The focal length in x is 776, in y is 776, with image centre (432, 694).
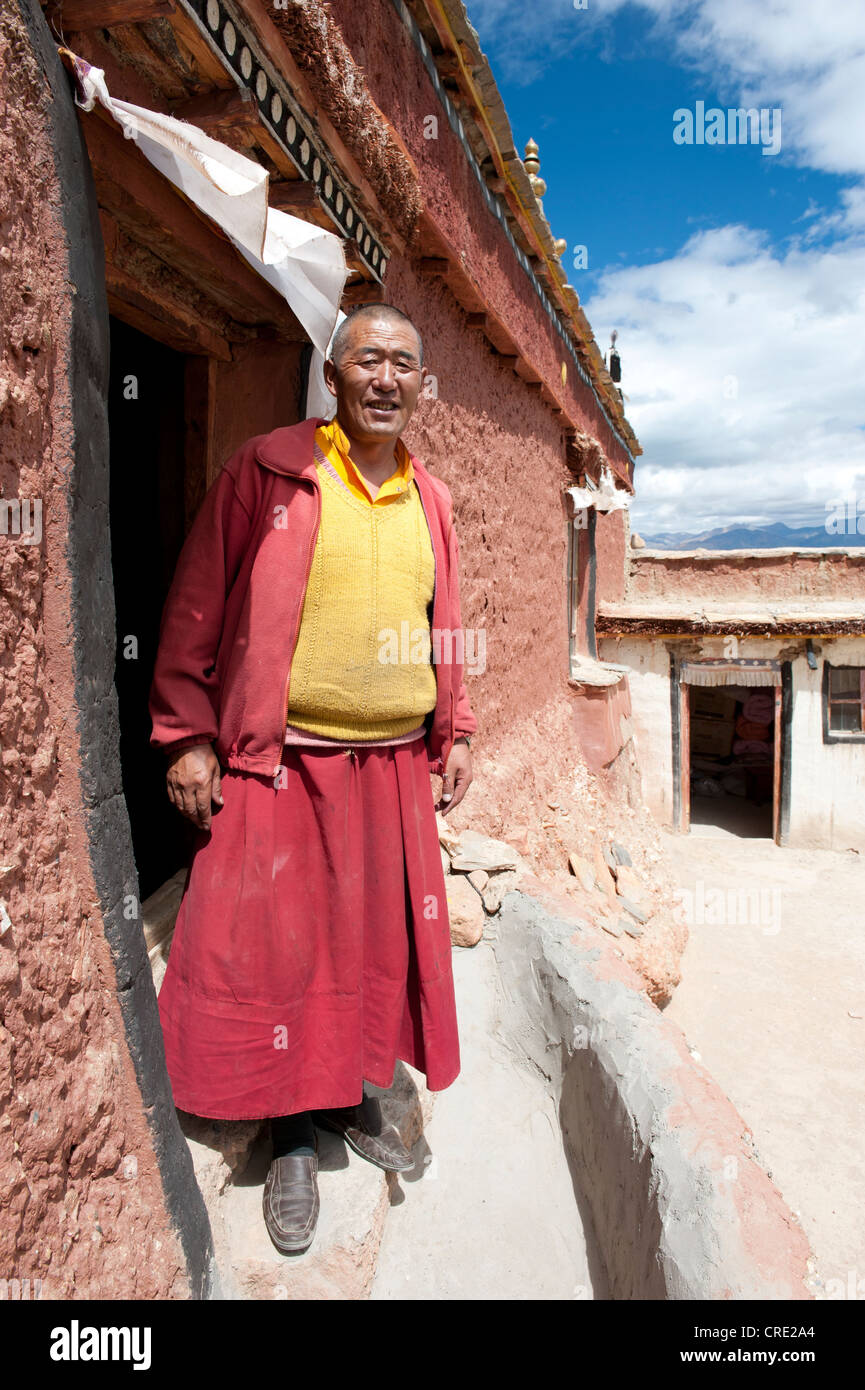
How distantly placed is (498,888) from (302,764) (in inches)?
74.9

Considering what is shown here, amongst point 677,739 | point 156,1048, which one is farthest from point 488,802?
point 677,739

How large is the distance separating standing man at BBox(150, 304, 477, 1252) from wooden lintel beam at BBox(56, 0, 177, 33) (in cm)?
68

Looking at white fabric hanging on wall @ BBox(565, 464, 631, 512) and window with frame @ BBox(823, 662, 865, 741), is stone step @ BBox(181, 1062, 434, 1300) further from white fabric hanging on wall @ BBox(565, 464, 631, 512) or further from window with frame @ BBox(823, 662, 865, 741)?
window with frame @ BBox(823, 662, 865, 741)

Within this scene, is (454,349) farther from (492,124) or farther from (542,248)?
(542,248)

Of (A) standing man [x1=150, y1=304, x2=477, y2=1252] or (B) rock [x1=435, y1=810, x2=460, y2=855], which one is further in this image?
(B) rock [x1=435, y1=810, x2=460, y2=855]

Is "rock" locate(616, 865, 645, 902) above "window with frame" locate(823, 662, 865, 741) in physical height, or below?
below

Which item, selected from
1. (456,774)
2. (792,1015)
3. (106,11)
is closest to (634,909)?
(792,1015)

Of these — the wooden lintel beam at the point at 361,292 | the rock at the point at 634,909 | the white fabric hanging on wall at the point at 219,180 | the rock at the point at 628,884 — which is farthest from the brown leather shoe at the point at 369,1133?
the rock at the point at 628,884

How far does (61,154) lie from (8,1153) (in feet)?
5.10

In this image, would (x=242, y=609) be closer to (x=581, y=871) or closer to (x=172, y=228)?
(x=172, y=228)

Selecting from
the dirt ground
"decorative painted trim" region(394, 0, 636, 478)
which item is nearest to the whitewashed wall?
the dirt ground

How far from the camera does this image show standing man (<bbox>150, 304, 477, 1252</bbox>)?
1.79 meters

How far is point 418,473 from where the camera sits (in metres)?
2.14

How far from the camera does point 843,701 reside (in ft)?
38.9
